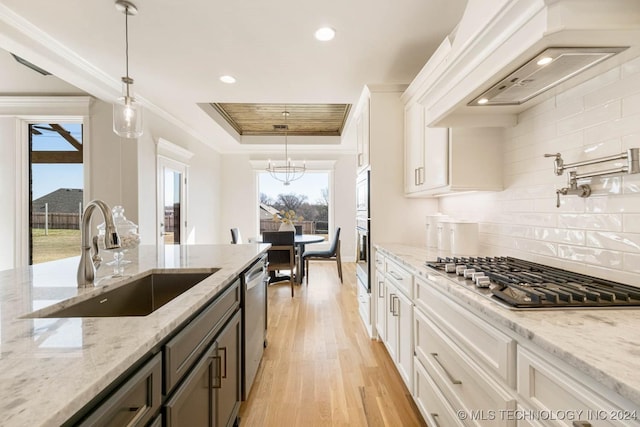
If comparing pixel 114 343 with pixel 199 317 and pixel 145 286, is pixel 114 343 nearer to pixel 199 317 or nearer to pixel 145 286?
pixel 199 317

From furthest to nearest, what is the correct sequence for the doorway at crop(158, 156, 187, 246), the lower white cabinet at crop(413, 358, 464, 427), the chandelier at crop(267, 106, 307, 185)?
the chandelier at crop(267, 106, 307, 185)
the doorway at crop(158, 156, 187, 246)
the lower white cabinet at crop(413, 358, 464, 427)

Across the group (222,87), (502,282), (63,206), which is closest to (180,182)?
(63,206)

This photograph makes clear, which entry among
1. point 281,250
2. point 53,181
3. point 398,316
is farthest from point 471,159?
point 53,181

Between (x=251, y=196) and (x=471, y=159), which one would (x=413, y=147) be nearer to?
(x=471, y=159)

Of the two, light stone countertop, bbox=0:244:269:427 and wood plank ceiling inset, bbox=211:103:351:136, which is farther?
wood plank ceiling inset, bbox=211:103:351:136

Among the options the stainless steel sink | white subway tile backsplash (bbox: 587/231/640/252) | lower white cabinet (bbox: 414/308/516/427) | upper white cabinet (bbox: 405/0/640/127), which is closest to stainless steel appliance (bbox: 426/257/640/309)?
white subway tile backsplash (bbox: 587/231/640/252)

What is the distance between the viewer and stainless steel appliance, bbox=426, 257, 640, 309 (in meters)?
0.98

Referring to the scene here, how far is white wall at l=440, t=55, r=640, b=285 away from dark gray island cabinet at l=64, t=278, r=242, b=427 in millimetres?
1674

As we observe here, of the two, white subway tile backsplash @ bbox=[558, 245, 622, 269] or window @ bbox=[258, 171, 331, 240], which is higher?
window @ bbox=[258, 171, 331, 240]

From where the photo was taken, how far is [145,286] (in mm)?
1613

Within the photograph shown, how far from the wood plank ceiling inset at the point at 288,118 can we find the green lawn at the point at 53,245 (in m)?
2.64

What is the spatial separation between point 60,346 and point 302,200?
6612 millimetres

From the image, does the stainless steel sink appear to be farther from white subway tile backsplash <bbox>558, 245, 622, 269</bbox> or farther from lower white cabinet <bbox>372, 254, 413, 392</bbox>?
white subway tile backsplash <bbox>558, 245, 622, 269</bbox>

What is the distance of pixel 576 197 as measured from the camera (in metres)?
1.46
